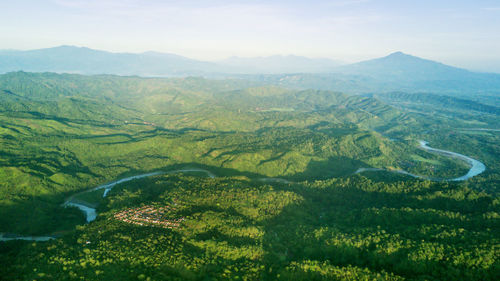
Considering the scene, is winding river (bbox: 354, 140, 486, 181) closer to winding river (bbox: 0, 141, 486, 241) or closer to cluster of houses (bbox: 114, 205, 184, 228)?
winding river (bbox: 0, 141, 486, 241)

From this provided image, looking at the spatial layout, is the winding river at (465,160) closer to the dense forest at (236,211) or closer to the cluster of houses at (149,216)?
the dense forest at (236,211)

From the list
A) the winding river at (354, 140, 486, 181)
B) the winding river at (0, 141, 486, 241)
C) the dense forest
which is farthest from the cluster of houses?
the winding river at (354, 140, 486, 181)

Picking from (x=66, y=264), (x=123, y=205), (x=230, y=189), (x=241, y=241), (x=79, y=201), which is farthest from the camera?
(x=79, y=201)

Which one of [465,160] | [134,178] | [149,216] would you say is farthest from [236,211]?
[465,160]

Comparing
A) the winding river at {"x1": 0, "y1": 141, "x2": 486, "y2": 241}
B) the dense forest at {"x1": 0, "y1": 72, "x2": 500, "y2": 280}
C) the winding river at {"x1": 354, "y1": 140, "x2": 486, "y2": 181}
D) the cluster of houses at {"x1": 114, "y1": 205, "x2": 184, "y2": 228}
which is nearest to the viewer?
the dense forest at {"x1": 0, "y1": 72, "x2": 500, "y2": 280}

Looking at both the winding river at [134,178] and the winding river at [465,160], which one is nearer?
the winding river at [134,178]

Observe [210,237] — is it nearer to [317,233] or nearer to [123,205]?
[317,233]

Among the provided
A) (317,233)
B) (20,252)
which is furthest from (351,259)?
(20,252)

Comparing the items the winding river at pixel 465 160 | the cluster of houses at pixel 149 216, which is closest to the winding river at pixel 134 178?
the winding river at pixel 465 160
